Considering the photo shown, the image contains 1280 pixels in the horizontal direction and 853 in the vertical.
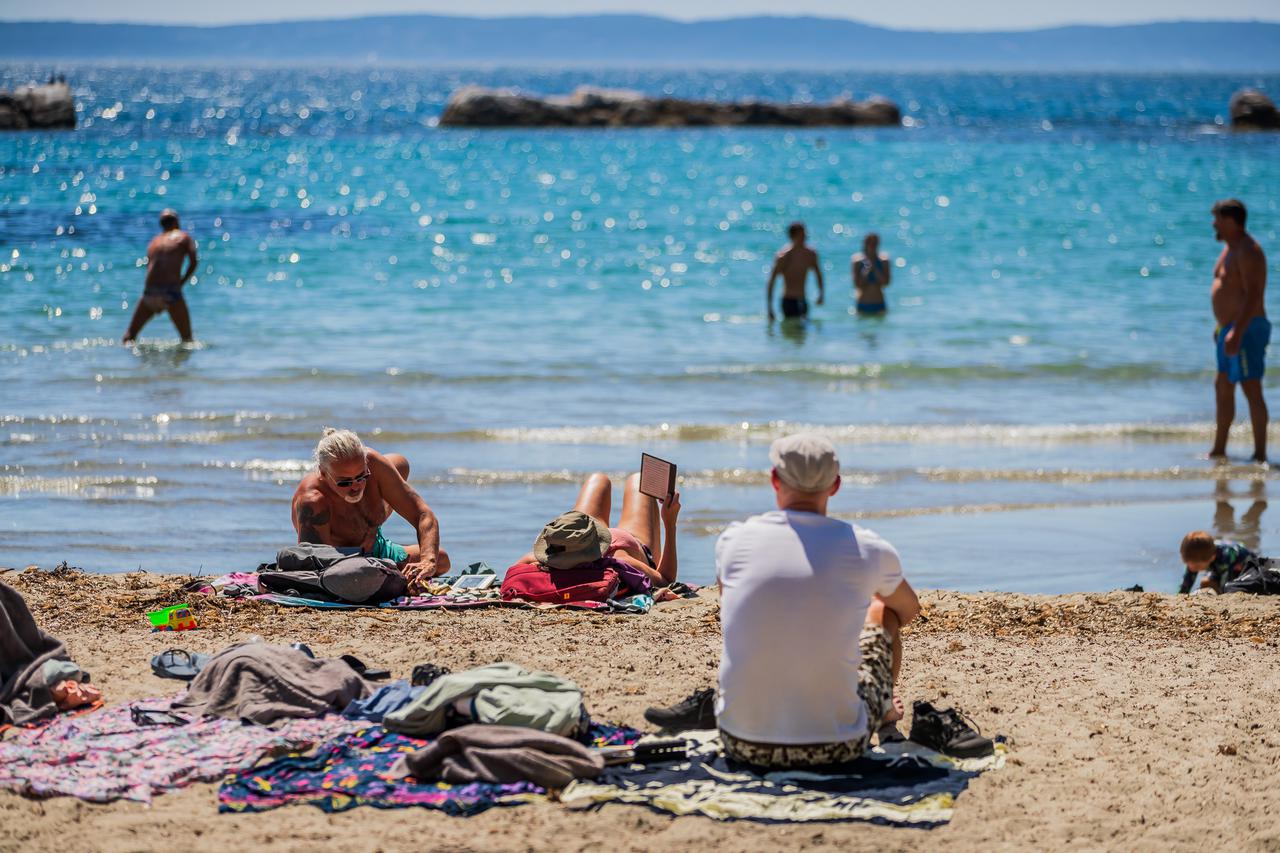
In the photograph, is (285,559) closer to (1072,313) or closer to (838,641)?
(838,641)

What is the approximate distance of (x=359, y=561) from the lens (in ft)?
20.8

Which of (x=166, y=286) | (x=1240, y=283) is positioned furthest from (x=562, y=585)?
(x=166, y=286)

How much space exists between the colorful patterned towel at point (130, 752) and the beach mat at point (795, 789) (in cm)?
101

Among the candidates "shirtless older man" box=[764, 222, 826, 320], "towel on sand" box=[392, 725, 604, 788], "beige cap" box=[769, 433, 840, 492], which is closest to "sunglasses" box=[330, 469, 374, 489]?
"towel on sand" box=[392, 725, 604, 788]

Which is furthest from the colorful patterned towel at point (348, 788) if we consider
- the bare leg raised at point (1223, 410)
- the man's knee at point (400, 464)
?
the bare leg raised at point (1223, 410)

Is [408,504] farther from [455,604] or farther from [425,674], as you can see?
[425,674]

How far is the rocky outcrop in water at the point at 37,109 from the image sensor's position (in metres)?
50.3

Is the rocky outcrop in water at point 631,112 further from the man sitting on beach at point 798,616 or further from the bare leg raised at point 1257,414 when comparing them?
the man sitting on beach at point 798,616

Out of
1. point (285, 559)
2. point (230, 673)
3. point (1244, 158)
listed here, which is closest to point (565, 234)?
point (285, 559)

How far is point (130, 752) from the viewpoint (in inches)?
176

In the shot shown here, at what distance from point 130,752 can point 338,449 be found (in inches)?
76.7

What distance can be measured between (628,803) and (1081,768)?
4.88 feet

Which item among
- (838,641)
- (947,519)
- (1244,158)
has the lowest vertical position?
(947,519)

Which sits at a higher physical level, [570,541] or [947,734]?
[570,541]
